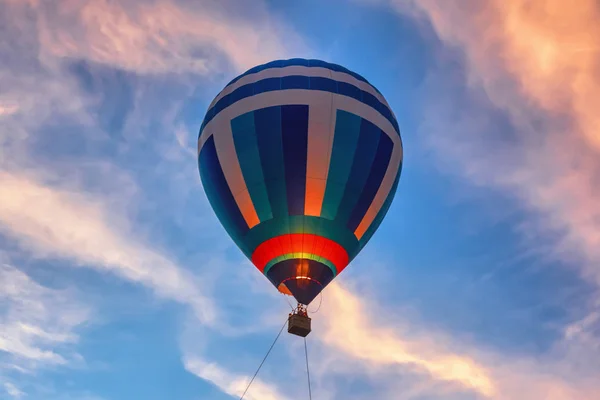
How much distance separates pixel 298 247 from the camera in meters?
22.7

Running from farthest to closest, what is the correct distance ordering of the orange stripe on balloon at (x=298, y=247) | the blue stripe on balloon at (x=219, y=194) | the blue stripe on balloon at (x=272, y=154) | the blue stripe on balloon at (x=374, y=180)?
the blue stripe on balloon at (x=219, y=194) < the blue stripe on balloon at (x=374, y=180) < the blue stripe on balloon at (x=272, y=154) < the orange stripe on balloon at (x=298, y=247)

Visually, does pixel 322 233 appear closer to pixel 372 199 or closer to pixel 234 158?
pixel 372 199

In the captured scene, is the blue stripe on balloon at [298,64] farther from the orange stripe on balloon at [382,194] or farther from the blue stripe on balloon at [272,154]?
the orange stripe on balloon at [382,194]

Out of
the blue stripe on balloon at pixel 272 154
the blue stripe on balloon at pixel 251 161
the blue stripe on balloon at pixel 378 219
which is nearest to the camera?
the blue stripe on balloon at pixel 272 154

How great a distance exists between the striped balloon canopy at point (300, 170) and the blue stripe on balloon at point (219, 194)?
4 cm

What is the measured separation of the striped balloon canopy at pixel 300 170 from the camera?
22.8m

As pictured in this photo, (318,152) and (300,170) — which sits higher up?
(318,152)

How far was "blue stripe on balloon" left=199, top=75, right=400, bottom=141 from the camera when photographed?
24.1 meters

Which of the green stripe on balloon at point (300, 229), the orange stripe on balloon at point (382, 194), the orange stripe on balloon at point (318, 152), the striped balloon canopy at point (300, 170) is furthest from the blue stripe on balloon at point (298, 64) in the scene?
the green stripe on balloon at point (300, 229)

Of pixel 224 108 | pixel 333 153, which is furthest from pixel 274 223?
pixel 224 108

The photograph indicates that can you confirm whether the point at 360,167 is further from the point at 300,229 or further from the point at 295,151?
the point at 300,229

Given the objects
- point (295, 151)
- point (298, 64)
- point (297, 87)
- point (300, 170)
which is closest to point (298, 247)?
point (300, 170)

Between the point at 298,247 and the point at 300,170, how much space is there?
2653mm

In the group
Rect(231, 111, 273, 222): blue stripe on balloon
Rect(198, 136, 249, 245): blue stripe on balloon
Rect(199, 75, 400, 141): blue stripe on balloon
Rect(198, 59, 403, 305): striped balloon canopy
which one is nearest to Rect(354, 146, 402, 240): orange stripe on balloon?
Rect(198, 59, 403, 305): striped balloon canopy
